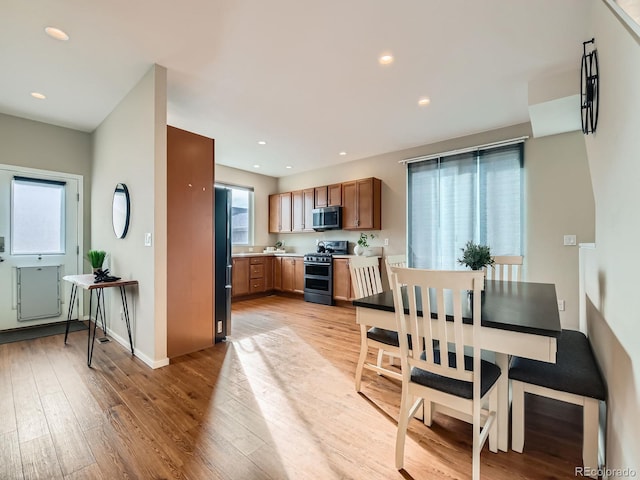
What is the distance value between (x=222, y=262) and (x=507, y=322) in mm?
2974

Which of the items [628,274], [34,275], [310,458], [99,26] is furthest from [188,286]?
[628,274]

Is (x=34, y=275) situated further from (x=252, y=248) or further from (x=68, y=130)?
(x=252, y=248)

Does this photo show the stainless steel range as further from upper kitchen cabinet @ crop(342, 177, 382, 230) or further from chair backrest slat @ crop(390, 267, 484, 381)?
chair backrest slat @ crop(390, 267, 484, 381)

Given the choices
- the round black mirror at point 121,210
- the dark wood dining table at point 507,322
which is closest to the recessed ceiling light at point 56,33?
the round black mirror at point 121,210

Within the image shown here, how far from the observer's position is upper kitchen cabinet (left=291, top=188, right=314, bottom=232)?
6.18 meters

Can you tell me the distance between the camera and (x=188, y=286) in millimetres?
3029

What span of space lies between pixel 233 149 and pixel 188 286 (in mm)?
2942

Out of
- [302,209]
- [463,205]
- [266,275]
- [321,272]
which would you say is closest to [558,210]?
[463,205]

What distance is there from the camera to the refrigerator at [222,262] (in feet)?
11.1

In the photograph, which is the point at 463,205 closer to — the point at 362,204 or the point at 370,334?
the point at 362,204

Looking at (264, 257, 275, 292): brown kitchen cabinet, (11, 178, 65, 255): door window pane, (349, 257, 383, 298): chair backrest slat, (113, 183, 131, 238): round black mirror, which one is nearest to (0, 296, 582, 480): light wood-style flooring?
(349, 257, 383, 298): chair backrest slat

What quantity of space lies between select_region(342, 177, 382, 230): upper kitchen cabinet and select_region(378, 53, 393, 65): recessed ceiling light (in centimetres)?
→ 267

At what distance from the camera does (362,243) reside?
18.1 feet

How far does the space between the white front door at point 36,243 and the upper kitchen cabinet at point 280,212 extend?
3.62m
